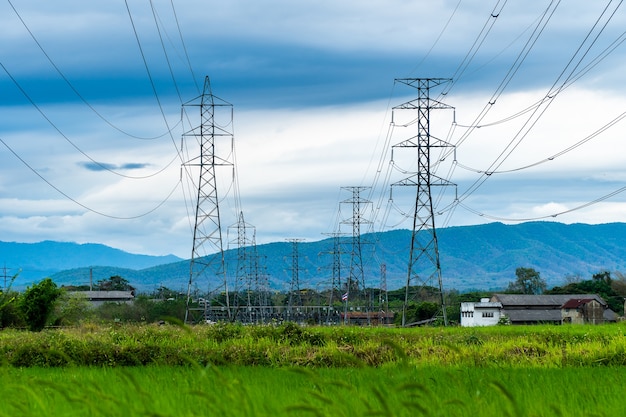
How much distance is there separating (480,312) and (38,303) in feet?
223

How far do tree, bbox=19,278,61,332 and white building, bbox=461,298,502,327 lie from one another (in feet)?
214

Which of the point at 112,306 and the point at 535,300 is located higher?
the point at 535,300

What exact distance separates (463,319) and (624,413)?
328ft

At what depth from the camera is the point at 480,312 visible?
104188 millimetres

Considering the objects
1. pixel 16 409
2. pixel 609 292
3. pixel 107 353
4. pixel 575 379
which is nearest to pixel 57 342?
pixel 107 353

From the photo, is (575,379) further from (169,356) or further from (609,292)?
(609,292)

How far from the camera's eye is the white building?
10350cm

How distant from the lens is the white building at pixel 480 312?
104 m

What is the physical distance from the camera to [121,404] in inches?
258

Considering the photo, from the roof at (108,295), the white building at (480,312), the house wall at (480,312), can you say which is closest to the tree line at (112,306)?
the white building at (480,312)

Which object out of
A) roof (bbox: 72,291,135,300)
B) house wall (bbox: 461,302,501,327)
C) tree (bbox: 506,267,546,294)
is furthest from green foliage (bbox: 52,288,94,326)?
tree (bbox: 506,267,546,294)

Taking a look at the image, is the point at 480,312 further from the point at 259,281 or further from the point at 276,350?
the point at 276,350

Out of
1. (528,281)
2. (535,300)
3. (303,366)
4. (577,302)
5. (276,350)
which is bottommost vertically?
(303,366)

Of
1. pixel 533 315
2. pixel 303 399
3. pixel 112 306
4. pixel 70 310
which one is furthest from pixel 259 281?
pixel 303 399
